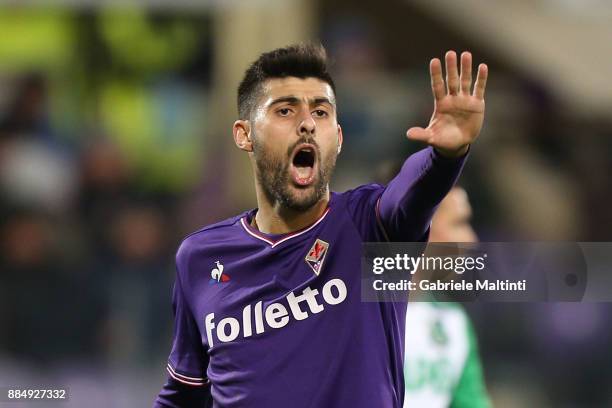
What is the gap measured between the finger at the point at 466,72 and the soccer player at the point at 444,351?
1715 mm

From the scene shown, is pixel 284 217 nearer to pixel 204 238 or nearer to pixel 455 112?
pixel 204 238

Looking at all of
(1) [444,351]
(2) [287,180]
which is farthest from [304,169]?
(1) [444,351]

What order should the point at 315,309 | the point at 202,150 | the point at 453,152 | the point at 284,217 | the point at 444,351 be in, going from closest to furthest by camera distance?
the point at 453,152 → the point at 315,309 → the point at 284,217 → the point at 444,351 → the point at 202,150

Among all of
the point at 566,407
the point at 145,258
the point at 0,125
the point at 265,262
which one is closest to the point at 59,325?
the point at 145,258

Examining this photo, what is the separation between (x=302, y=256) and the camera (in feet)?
11.4

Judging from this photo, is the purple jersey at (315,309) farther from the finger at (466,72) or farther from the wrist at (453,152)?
the finger at (466,72)

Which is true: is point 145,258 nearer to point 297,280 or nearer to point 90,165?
point 90,165

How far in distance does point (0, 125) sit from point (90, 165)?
1.00 m

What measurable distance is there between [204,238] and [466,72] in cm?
115

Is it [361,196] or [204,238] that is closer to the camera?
[361,196]

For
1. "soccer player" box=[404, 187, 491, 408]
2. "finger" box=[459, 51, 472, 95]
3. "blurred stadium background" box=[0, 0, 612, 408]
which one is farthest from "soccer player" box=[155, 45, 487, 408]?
Result: "blurred stadium background" box=[0, 0, 612, 408]

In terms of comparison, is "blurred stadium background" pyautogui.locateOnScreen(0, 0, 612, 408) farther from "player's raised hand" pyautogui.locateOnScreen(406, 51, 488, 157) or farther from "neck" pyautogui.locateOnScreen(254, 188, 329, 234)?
"player's raised hand" pyautogui.locateOnScreen(406, 51, 488, 157)

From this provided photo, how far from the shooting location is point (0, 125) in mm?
9312

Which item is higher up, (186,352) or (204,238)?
(204,238)
